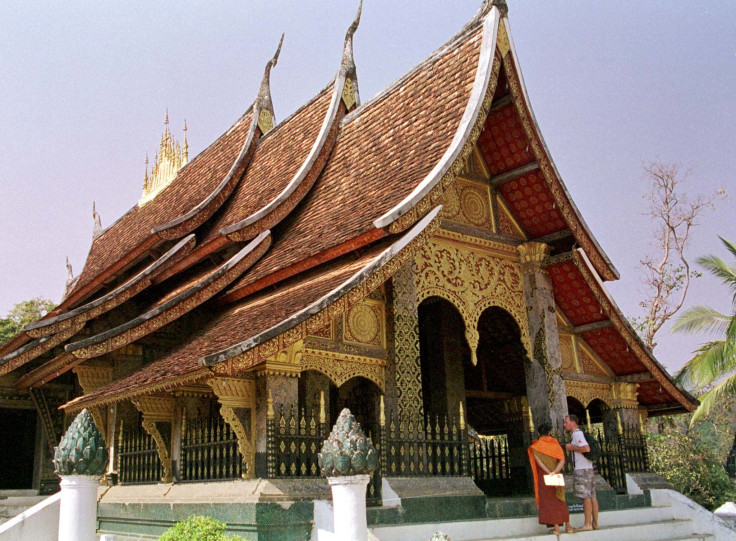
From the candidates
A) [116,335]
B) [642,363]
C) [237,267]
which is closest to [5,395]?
[116,335]

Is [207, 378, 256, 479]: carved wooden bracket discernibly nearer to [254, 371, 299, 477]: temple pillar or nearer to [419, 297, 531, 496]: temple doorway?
[254, 371, 299, 477]: temple pillar

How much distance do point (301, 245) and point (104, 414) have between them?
129 inches

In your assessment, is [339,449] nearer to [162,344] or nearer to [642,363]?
[162,344]

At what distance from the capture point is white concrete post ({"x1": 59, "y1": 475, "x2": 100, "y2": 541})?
17.3 feet

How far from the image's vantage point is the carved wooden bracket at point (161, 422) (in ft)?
23.6

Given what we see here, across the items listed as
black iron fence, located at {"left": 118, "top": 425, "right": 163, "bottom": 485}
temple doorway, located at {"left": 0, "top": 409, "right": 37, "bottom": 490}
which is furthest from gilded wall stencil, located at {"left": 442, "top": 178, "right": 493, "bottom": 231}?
temple doorway, located at {"left": 0, "top": 409, "right": 37, "bottom": 490}

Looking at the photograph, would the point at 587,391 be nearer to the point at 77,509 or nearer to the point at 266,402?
the point at 266,402

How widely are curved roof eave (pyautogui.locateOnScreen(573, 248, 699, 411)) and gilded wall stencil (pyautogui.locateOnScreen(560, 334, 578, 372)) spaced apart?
586 mm

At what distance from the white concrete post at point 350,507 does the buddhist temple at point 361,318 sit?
1.06 metres

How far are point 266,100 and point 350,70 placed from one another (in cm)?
246

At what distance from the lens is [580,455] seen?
7.25m

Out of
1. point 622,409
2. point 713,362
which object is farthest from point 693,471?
point 622,409

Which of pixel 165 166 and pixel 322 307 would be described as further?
pixel 165 166

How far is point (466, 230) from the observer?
8.19 metres
